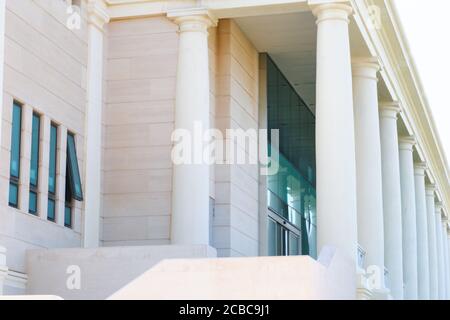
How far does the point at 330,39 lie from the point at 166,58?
5110mm

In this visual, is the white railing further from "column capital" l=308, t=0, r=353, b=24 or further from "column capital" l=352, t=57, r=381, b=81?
"column capital" l=308, t=0, r=353, b=24

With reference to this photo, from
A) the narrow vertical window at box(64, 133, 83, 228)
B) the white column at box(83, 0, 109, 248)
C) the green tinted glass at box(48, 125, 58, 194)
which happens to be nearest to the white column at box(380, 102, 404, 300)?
the white column at box(83, 0, 109, 248)

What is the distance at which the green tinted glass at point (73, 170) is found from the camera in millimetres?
28250

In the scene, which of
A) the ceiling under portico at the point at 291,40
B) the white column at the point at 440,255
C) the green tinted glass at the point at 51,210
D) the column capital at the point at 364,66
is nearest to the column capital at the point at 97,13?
the ceiling under portico at the point at 291,40

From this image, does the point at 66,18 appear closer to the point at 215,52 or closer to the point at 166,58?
the point at 166,58

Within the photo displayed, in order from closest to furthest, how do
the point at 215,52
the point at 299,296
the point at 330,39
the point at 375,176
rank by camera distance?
the point at 299,296, the point at 330,39, the point at 215,52, the point at 375,176

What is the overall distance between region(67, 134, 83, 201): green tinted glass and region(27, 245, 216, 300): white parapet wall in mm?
3680

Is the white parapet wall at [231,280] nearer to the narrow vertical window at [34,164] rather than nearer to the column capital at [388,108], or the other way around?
the narrow vertical window at [34,164]

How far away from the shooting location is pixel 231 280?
20.7m

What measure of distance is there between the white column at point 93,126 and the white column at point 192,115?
227 cm

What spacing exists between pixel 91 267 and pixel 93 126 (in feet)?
21.2

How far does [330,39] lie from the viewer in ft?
96.3

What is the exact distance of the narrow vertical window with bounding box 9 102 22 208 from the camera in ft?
82.4
